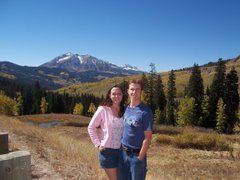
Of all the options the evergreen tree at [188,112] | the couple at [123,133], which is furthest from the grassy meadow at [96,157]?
the evergreen tree at [188,112]

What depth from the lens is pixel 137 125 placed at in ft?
14.6

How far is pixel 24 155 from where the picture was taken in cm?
212

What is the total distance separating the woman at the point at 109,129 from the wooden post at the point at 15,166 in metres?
2.65

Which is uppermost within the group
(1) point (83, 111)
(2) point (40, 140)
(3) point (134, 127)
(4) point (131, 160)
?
(3) point (134, 127)

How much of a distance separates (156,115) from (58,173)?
197 ft

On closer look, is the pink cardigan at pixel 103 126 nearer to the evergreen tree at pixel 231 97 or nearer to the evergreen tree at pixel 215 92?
the evergreen tree at pixel 231 97

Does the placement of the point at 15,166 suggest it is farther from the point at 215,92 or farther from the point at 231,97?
the point at 215,92

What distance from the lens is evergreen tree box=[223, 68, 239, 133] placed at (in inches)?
2162

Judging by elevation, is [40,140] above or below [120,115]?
below

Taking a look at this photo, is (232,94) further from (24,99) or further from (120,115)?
(24,99)

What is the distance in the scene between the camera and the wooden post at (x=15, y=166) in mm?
2041

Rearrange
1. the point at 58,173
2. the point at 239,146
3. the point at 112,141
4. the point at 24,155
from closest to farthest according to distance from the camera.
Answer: the point at 24,155, the point at 112,141, the point at 58,173, the point at 239,146

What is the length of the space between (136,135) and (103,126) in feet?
2.07

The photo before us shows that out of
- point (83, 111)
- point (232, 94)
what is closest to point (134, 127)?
point (232, 94)
